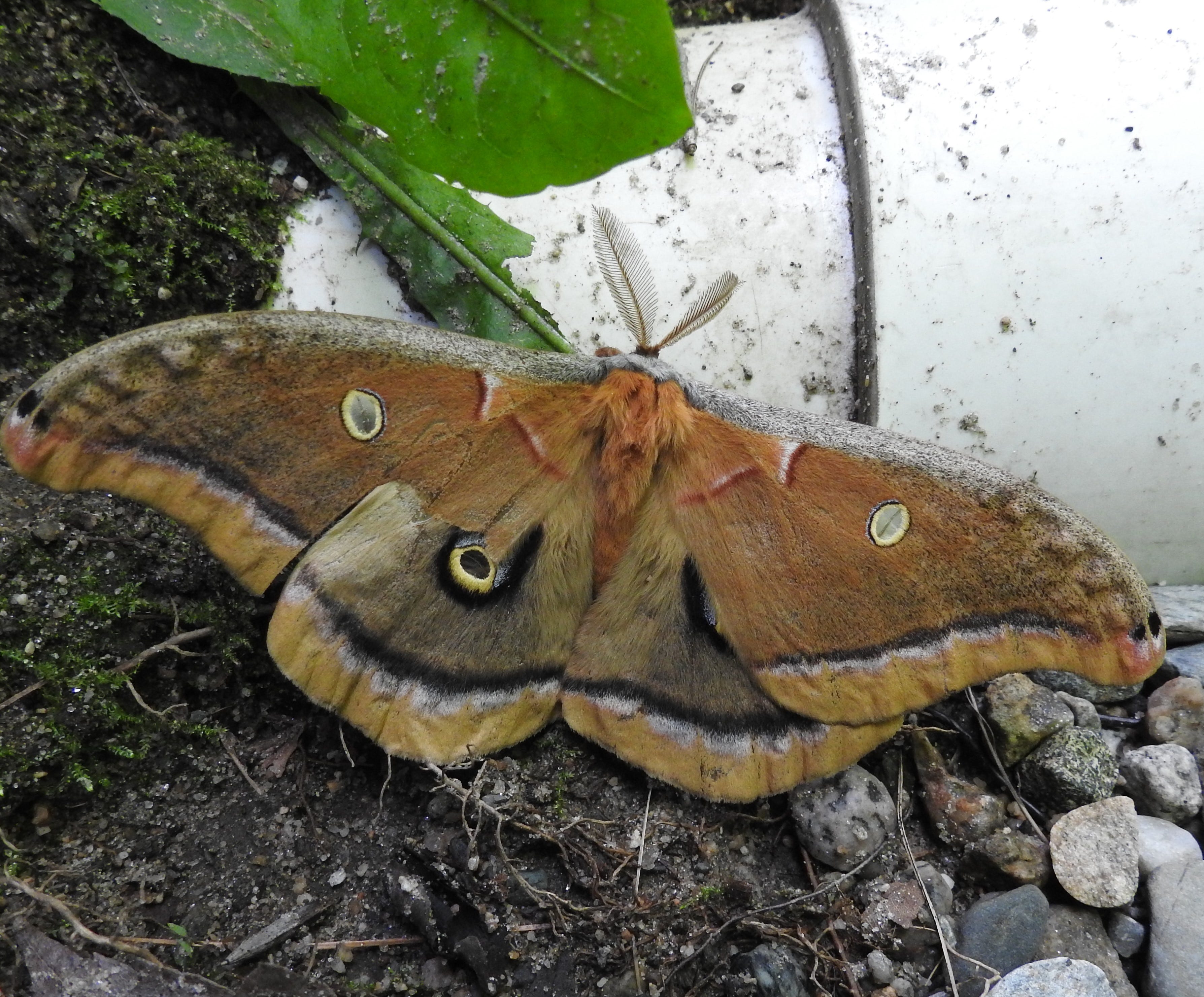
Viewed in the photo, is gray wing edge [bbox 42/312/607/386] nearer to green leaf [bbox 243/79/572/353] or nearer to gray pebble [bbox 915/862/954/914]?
green leaf [bbox 243/79/572/353]

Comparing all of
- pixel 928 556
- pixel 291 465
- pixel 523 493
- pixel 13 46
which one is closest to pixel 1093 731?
pixel 928 556

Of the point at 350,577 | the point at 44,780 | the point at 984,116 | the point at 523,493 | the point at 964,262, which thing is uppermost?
the point at 984,116

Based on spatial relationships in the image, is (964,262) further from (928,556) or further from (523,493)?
(523,493)

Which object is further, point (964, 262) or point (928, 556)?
point (964, 262)

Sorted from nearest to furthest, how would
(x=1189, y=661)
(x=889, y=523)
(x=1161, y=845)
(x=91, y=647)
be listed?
(x=889, y=523)
(x=91, y=647)
(x=1161, y=845)
(x=1189, y=661)

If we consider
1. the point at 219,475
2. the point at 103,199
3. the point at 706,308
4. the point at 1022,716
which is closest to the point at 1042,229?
the point at 706,308

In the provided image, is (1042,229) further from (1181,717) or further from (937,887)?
(937,887)

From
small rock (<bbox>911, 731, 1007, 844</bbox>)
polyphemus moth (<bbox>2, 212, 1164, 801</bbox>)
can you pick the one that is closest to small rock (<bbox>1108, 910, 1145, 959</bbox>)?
small rock (<bbox>911, 731, 1007, 844</bbox>)
